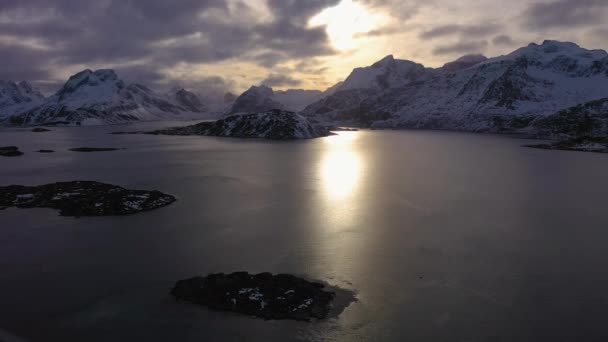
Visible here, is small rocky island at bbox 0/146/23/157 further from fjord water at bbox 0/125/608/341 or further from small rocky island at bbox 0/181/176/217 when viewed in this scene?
small rocky island at bbox 0/181/176/217

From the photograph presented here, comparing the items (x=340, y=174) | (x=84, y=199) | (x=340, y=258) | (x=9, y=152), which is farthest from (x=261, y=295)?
(x=9, y=152)

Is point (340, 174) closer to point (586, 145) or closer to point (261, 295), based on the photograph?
point (261, 295)

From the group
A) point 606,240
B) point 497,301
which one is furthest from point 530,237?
point 497,301

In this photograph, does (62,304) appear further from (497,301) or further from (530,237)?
Answer: (530,237)

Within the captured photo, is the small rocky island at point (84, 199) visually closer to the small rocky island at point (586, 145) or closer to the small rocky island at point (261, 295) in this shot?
the small rocky island at point (261, 295)

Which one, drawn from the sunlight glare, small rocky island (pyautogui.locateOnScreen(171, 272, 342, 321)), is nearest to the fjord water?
small rocky island (pyautogui.locateOnScreen(171, 272, 342, 321))
